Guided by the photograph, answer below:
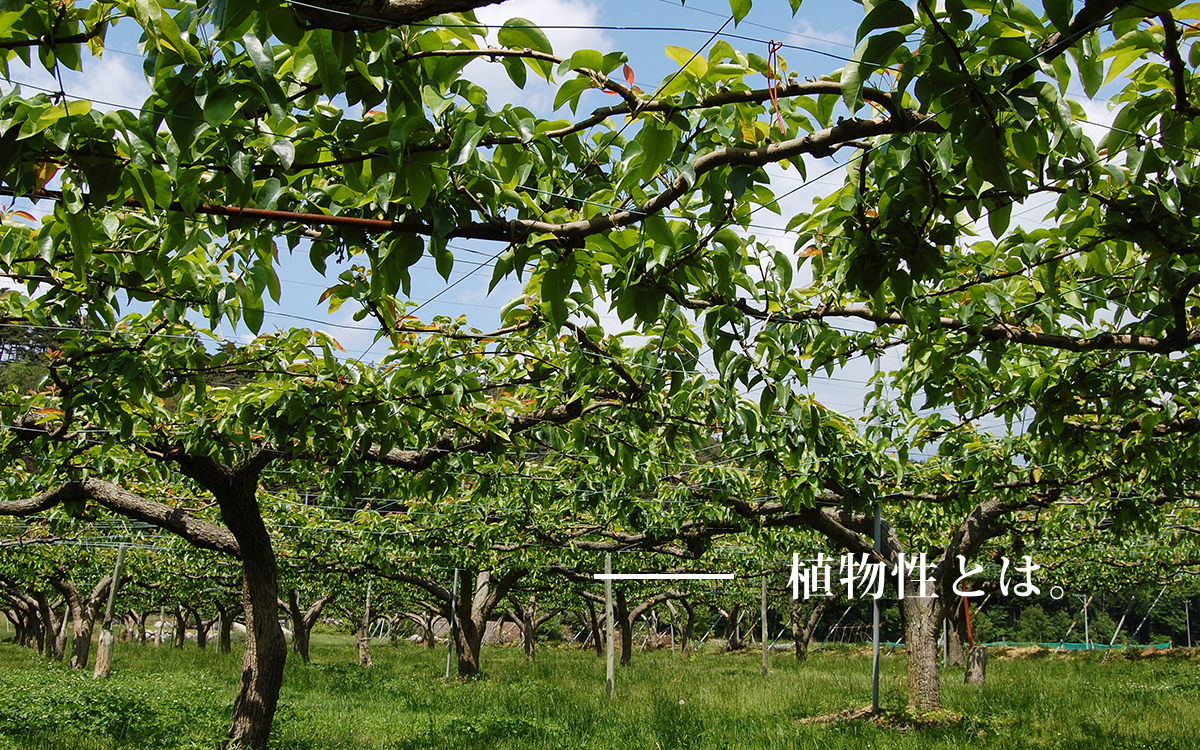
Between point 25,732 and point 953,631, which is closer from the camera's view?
point 25,732

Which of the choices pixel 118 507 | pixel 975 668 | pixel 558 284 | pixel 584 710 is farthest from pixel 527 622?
pixel 558 284

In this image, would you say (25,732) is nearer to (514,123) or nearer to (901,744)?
(901,744)

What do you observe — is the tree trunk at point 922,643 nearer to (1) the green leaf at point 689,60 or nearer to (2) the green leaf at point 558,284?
(2) the green leaf at point 558,284

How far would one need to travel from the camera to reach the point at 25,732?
7.00 metres

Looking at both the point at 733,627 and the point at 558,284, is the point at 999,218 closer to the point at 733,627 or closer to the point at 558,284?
the point at 558,284

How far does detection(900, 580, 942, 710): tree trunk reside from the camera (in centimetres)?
775

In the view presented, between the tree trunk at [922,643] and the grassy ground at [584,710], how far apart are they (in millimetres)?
274

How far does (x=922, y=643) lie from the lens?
777cm

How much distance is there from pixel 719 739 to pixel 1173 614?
1340 inches

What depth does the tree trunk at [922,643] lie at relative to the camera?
7.75 metres

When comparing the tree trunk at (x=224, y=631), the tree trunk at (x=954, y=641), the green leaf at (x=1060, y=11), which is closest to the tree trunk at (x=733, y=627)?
the tree trunk at (x=954, y=641)

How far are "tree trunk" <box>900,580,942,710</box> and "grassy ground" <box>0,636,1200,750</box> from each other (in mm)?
274

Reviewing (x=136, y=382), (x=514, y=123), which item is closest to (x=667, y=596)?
(x=136, y=382)

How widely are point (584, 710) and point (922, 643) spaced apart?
3992 millimetres
